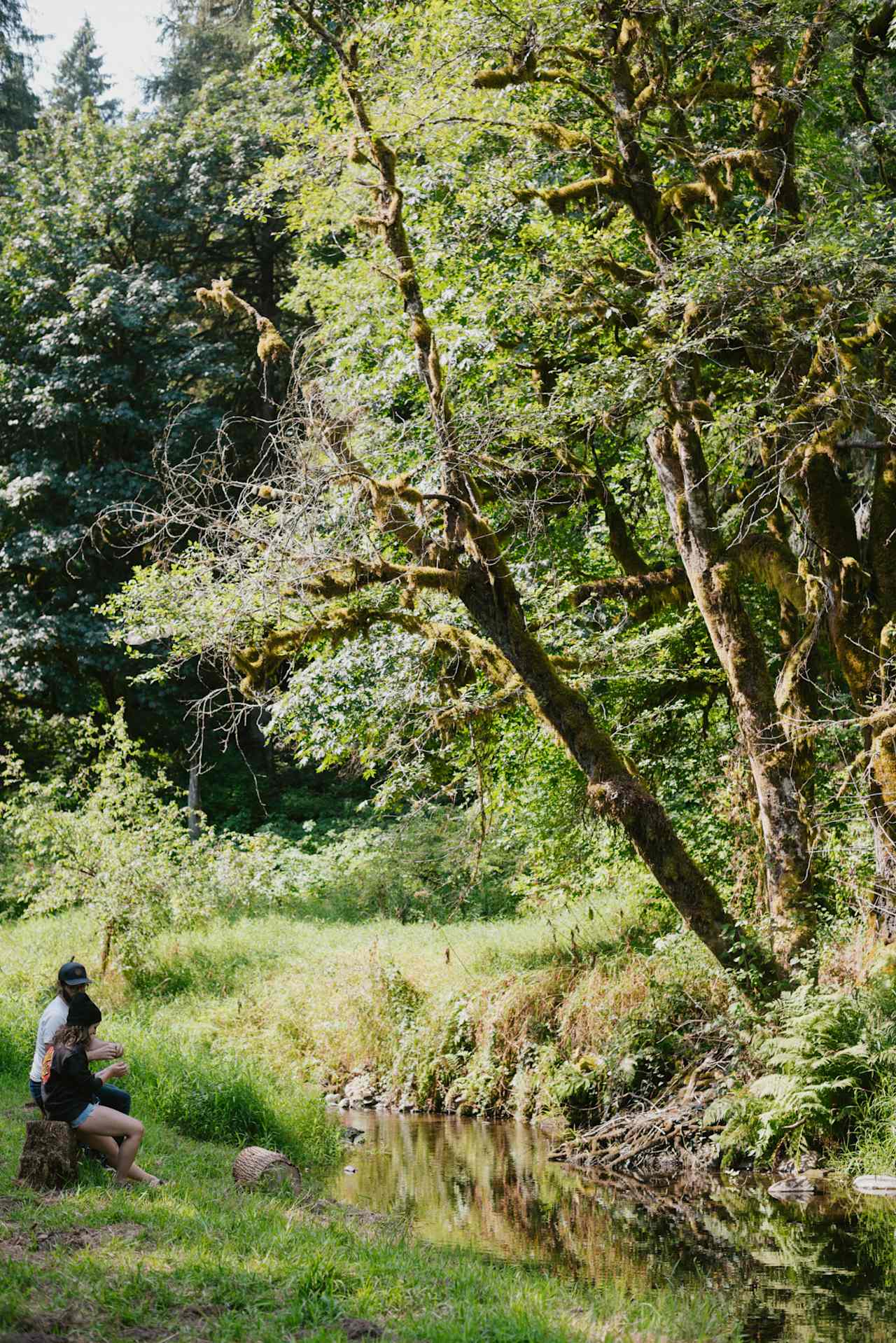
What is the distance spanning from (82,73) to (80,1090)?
37737 millimetres

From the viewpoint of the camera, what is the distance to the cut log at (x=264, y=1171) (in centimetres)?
838

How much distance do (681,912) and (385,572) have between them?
13.2 feet

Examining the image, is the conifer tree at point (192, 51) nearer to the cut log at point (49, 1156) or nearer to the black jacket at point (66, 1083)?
the black jacket at point (66, 1083)

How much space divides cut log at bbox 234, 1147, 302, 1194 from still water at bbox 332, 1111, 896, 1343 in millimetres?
1071

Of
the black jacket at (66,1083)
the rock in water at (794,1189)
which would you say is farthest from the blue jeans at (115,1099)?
the rock in water at (794,1189)

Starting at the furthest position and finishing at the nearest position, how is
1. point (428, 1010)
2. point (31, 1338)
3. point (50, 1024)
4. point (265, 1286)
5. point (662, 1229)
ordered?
point (428, 1010) < point (662, 1229) < point (50, 1024) < point (265, 1286) < point (31, 1338)

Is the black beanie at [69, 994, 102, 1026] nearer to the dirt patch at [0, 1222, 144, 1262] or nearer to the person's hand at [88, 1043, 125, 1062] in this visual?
the person's hand at [88, 1043, 125, 1062]

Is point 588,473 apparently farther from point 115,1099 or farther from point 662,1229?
point 115,1099

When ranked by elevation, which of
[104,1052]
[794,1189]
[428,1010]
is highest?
[104,1052]

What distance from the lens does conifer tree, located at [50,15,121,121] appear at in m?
36.9

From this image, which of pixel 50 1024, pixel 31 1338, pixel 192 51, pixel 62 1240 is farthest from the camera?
pixel 192 51

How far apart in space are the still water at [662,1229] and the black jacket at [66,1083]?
296 cm

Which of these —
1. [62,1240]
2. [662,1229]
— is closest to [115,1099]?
[62,1240]

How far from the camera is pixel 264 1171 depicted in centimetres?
841
